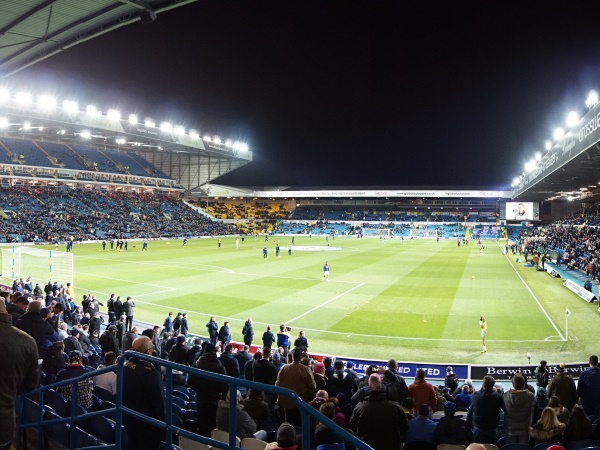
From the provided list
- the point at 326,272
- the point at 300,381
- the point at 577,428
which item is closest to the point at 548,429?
the point at 577,428

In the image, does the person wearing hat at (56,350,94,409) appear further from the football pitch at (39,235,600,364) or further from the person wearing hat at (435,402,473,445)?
the football pitch at (39,235,600,364)

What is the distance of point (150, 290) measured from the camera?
28453 millimetres

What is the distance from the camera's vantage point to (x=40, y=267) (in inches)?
1426

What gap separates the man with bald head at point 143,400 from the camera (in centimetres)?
444

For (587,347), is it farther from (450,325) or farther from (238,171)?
(238,171)

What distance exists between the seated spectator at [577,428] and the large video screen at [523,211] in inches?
3464

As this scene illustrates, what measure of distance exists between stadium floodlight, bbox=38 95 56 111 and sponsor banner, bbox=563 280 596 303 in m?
52.1

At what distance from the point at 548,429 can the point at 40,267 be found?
124ft

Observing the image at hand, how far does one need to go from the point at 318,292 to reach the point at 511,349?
499 inches

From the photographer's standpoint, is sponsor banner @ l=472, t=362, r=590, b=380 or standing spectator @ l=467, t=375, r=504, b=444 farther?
sponsor banner @ l=472, t=362, r=590, b=380

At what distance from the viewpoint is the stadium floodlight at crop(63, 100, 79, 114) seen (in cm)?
5425

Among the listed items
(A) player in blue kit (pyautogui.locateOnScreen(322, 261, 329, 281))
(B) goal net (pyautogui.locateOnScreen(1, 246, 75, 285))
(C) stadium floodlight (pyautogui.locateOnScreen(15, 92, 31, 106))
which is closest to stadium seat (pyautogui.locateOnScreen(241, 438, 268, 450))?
(B) goal net (pyautogui.locateOnScreen(1, 246, 75, 285))

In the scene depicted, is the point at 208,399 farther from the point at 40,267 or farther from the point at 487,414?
the point at 40,267

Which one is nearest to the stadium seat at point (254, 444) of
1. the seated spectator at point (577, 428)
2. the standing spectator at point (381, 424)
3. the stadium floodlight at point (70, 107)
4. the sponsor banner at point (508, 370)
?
the standing spectator at point (381, 424)
